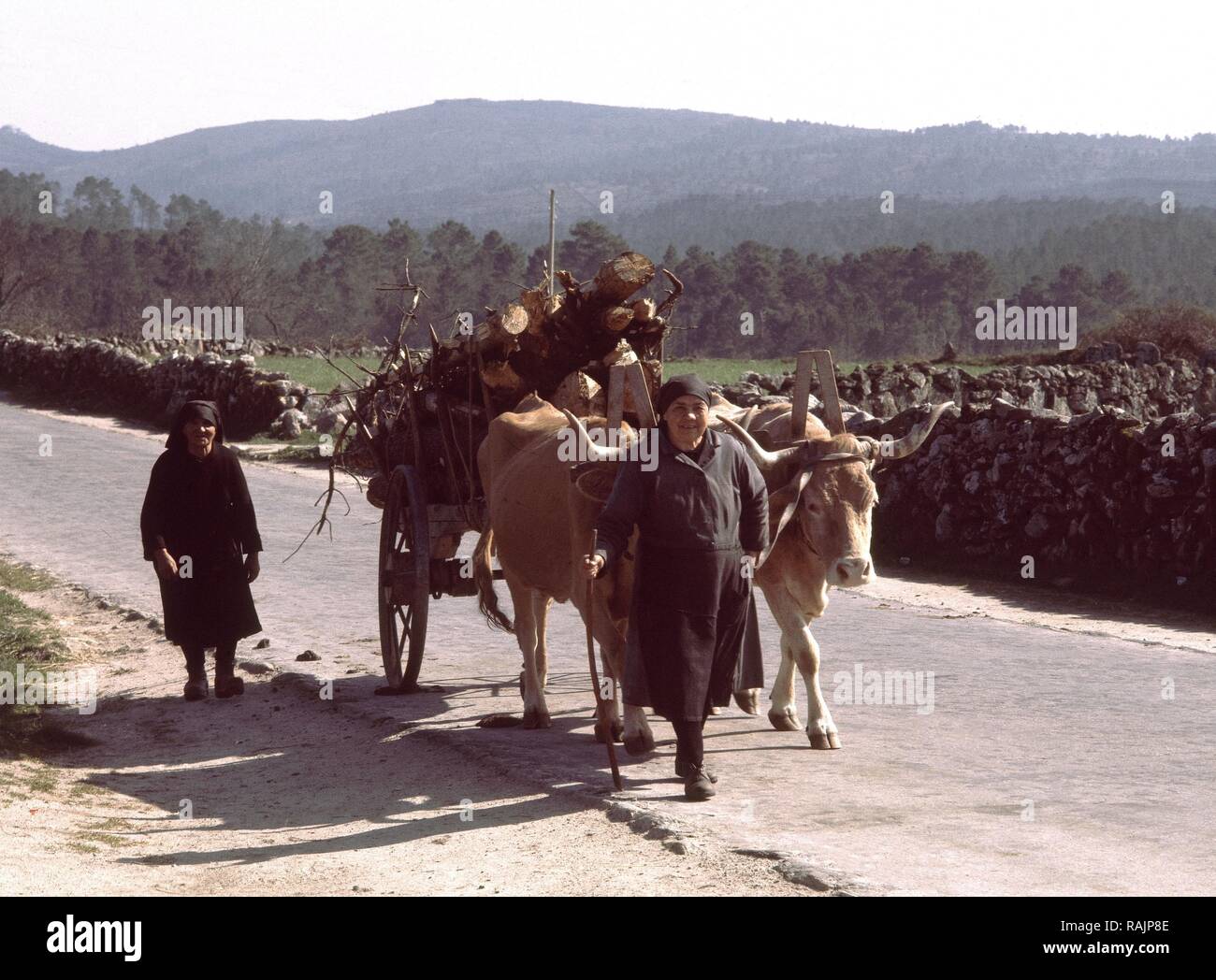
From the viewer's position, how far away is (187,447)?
1023 cm

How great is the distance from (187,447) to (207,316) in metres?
9.01

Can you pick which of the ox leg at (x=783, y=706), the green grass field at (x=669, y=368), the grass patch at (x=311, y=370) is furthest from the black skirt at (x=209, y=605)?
the green grass field at (x=669, y=368)

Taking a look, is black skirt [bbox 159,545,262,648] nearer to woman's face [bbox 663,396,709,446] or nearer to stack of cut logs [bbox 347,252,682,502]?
stack of cut logs [bbox 347,252,682,502]

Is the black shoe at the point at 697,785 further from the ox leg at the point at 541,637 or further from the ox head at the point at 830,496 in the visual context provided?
the ox leg at the point at 541,637

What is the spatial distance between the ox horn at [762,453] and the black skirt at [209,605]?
3.72m

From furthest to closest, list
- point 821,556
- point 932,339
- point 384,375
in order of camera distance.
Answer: point 932,339 < point 384,375 < point 821,556

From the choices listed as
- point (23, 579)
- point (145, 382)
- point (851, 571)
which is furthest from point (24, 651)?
point (145, 382)

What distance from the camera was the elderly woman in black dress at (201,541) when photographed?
1010cm

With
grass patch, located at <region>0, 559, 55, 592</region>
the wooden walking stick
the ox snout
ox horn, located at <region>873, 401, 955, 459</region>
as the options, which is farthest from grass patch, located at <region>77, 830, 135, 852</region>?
grass patch, located at <region>0, 559, 55, 592</region>

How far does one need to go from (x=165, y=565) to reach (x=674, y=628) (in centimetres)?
409

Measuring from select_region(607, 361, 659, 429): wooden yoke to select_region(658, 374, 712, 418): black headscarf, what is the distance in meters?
0.19
